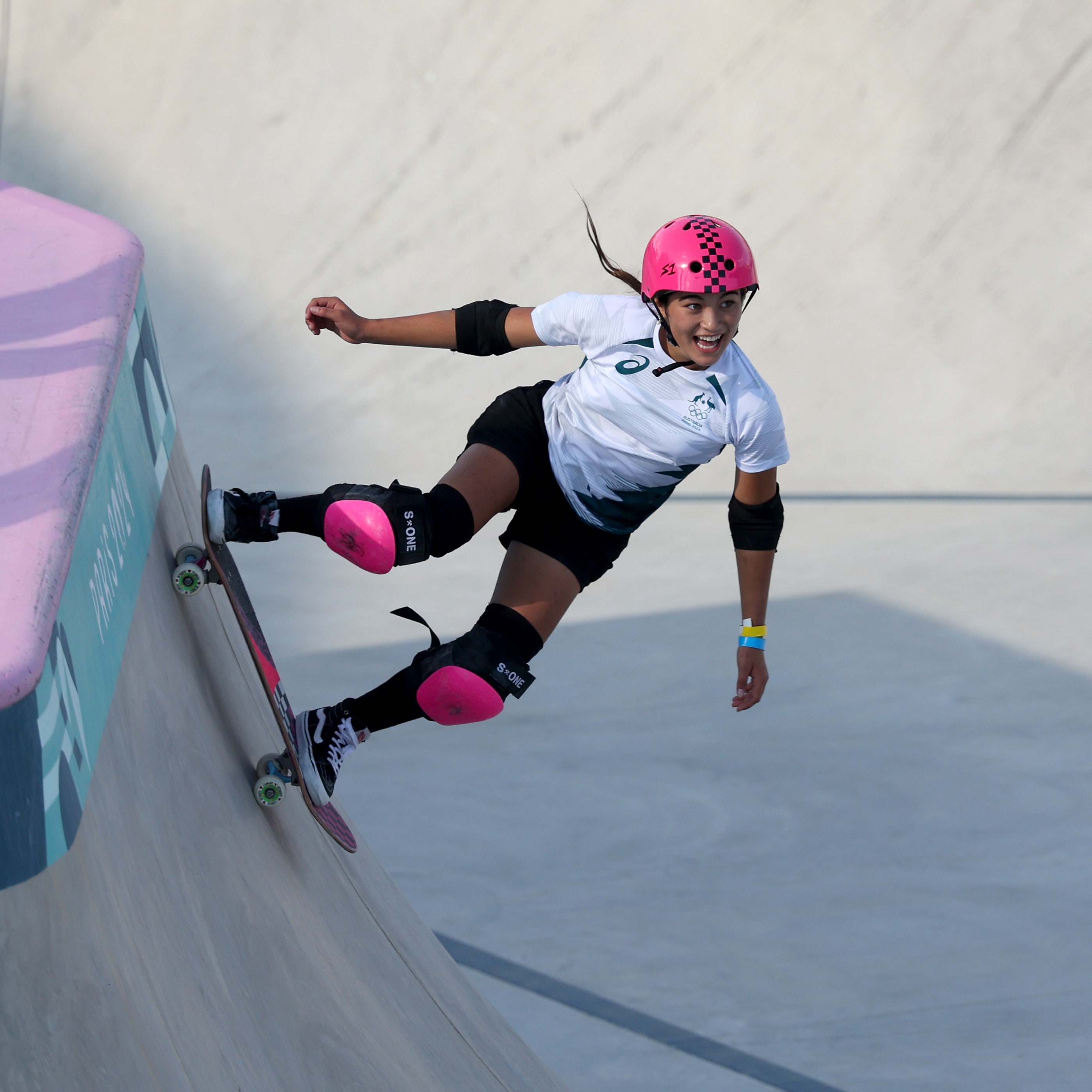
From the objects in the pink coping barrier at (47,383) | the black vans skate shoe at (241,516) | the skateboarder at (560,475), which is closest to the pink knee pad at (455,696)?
the skateboarder at (560,475)

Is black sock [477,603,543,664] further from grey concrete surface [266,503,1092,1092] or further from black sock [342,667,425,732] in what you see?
grey concrete surface [266,503,1092,1092]

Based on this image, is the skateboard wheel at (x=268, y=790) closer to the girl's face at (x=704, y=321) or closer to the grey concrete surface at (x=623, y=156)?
the girl's face at (x=704, y=321)

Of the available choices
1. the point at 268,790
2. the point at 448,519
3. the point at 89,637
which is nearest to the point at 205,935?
the point at 89,637

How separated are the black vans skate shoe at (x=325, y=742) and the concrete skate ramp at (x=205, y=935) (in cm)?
13

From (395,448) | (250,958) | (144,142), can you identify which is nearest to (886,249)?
(395,448)

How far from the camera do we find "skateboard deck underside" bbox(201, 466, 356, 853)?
11.2 ft

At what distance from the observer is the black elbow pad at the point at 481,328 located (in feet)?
12.5

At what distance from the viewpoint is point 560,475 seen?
3.89 m

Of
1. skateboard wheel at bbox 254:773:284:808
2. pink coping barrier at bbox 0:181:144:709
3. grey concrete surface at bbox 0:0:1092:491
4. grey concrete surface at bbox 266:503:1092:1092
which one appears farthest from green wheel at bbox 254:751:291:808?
grey concrete surface at bbox 0:0:1092:491

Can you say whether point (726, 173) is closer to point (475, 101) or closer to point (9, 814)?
point (475, 101)

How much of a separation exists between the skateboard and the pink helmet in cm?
130

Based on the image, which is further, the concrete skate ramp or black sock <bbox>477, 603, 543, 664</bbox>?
black sock <bbox>477, 603, 543, 664</bbox>

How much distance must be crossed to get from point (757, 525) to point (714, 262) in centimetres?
81

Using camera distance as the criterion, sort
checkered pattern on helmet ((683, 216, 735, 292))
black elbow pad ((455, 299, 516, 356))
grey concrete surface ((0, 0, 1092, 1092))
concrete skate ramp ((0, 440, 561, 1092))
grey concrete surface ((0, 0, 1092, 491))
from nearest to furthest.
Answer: concrete skate ramp ((0, 440, 561, 1092)) → checkered pattern on helmet ((683, 216, 735, 292)) → black elbow pad ((455, 299, 516, 356)) → grey concrete surface ((0, 0, 1092, 1092)) → grey concrete surface ((0, 0, 1092, 491))
